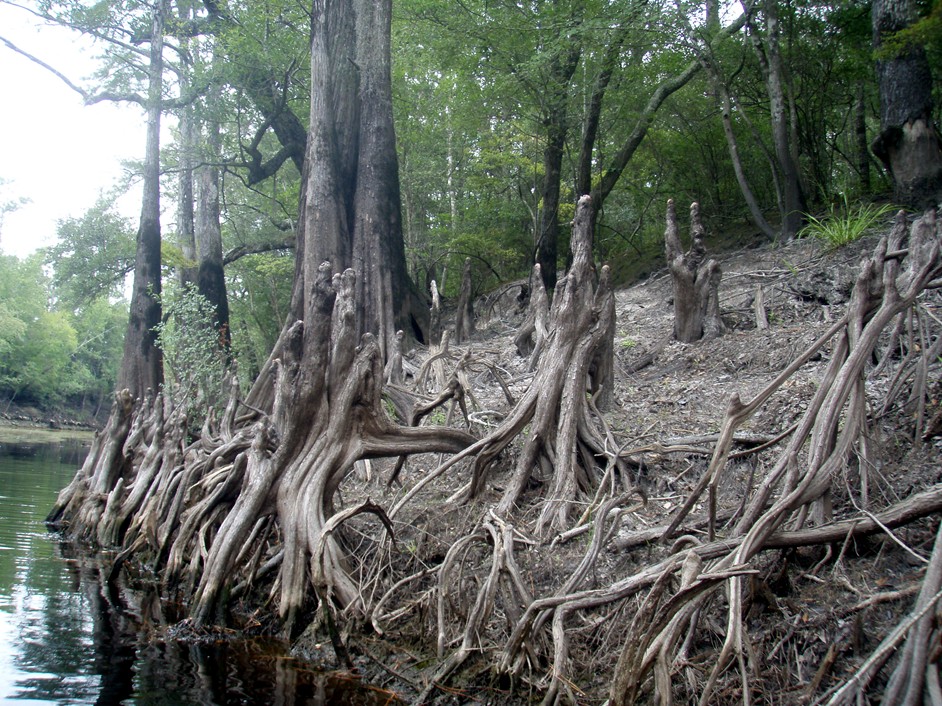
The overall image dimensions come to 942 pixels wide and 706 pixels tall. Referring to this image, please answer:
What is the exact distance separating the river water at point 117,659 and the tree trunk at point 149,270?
9.71 metres

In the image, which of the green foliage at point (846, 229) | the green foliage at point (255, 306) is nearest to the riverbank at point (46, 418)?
the green foliage at point (255, 306)

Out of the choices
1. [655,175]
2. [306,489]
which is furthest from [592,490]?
[655,175]

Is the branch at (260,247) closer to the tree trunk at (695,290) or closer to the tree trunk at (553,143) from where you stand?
the tree trunk at (553,143)

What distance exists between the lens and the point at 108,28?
65.4ft

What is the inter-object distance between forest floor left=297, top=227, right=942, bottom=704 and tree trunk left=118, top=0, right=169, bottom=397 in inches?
434

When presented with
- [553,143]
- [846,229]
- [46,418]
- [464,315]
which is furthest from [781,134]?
[46,418]

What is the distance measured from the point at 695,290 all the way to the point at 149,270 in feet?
47.6

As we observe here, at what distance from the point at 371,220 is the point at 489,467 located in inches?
273

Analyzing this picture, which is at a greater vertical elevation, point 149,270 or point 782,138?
point 782,138

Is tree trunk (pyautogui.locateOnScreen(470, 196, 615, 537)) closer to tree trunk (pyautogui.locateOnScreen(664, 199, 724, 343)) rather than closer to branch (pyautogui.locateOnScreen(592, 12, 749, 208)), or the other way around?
tree trunk (pyautogui.locateOnScreen(664, 199, 724, 343))

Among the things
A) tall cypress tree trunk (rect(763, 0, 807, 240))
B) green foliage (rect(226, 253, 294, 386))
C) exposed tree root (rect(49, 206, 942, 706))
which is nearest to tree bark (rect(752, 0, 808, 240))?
tall cypress tree trunk (rect(763, 0, 807, 240))

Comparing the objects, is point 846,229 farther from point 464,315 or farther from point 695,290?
point 464,315

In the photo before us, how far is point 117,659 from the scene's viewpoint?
567 cm

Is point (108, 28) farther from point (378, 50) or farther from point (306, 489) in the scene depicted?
point (306, 489)
